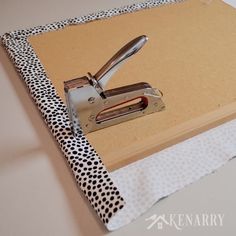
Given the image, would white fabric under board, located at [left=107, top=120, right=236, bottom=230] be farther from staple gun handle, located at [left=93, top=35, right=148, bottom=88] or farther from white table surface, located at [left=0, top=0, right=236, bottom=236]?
staple gun handle, located at [left=93, top=35, right=148, bottom=88]

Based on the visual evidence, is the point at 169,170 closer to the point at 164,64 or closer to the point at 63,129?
the point at 63,129

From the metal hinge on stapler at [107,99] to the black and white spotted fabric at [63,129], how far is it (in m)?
0.04

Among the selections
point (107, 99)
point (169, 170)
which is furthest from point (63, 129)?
point (169, 170)

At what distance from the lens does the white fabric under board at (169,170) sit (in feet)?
1.68

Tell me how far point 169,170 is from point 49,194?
0.21 meters

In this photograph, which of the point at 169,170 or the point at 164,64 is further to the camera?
the point at 164,64

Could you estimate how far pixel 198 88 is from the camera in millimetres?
729

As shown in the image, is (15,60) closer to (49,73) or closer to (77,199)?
(49,73)

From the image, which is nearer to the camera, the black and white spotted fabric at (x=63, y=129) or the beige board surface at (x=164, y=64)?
the black and white spotted fabric at (x=63, y=129)

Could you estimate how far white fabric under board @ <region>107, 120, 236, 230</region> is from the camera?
512mm

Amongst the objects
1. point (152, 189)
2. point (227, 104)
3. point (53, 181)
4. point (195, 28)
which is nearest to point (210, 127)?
→ point (227, 104)

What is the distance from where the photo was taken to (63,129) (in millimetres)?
625

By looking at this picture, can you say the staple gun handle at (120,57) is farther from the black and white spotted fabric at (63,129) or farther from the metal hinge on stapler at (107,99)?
the black and white spotted fabric at (63,129)

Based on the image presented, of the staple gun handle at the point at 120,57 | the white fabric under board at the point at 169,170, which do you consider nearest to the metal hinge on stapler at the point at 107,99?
the staple gun handle at the point at 120,57
